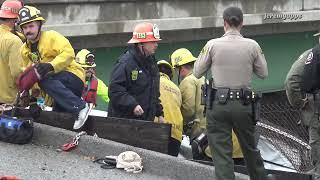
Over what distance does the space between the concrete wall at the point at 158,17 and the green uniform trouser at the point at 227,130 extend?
19.4ft

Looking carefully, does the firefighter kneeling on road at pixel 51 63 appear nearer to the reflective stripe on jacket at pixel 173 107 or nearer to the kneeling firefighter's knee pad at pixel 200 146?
the reflective stripe on jacket at pixel 173 107

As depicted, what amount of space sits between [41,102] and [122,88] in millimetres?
1194

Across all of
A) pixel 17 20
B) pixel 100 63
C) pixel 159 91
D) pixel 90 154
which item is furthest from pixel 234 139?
pixel 100 63

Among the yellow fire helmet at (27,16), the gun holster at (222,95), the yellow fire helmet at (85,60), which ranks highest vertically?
the yellow fire helmet at (27,16)

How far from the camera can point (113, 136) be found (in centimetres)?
650

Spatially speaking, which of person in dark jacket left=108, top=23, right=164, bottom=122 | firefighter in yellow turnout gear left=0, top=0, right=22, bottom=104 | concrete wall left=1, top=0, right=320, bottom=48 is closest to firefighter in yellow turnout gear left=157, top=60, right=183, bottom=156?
person in dark jacket left=108, top=23, right=164, bottom=122

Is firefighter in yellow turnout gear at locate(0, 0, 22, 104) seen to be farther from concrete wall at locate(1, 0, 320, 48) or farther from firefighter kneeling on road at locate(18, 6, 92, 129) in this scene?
concrete wall at locate(1, 0, 320, 48)

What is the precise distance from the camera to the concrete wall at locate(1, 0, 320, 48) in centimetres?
1078

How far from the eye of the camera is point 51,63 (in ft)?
20.3

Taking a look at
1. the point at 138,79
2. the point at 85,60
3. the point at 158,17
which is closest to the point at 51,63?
the point at 138,79

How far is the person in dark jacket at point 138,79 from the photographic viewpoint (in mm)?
6168

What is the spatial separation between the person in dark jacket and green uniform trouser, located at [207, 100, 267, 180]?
3.86ft

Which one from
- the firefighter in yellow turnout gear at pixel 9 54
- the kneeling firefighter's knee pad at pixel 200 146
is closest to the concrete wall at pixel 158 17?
the firefighter in yellow turnout gear at pixel 9 54

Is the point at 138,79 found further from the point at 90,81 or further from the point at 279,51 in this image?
the point at 279,51
